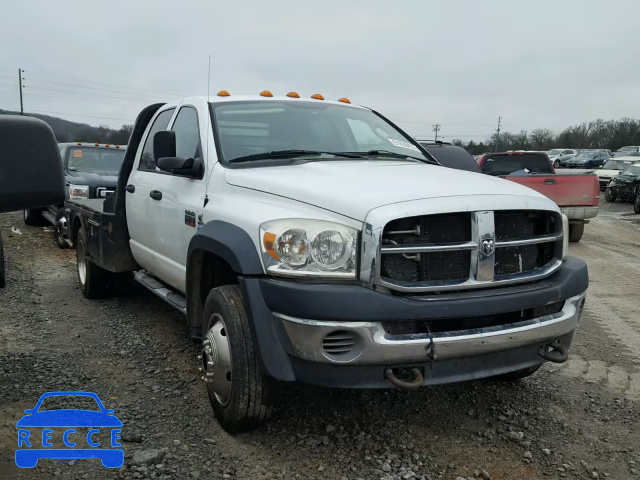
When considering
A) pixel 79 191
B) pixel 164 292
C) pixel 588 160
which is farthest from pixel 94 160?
pixel 588 160

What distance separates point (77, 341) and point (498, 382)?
3.33 m

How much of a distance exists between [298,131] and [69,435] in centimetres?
241

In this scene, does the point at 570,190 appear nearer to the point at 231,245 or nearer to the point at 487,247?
the point at 487,247

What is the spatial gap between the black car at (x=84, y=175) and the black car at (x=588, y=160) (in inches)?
1363

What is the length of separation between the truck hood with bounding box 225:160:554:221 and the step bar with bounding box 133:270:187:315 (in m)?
1.11

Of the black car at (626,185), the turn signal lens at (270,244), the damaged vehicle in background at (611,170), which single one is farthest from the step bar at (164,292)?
the damaged vehicle in background at (611,170)

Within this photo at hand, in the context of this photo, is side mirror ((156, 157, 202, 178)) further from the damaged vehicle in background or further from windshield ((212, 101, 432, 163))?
the damaged vehicle in background

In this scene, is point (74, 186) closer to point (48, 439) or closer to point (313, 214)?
point (48, 439)

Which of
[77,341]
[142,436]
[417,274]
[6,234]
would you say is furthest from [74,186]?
[417,274]

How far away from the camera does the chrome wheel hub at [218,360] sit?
123 inches

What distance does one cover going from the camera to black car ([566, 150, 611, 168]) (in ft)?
127

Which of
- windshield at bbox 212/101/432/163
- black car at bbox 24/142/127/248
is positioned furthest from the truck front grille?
black car at bbox 24/142/127/248

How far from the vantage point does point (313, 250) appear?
277 centimetres

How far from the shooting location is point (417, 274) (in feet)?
9.31
